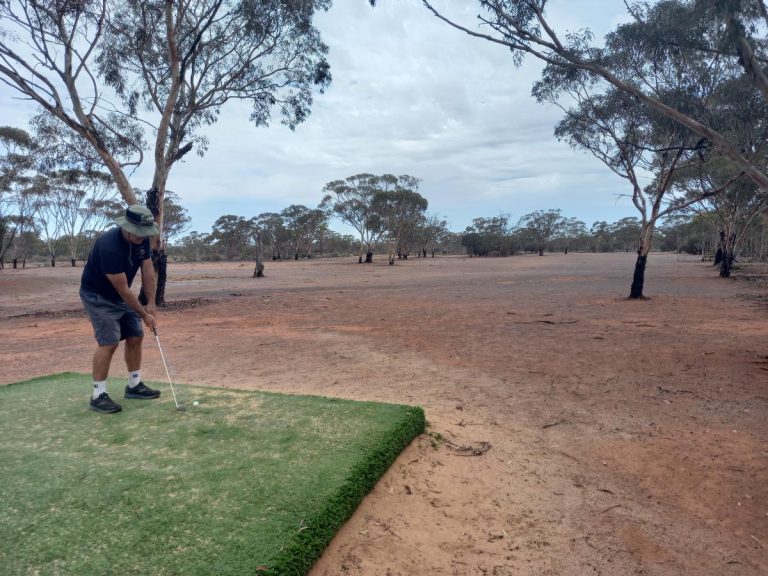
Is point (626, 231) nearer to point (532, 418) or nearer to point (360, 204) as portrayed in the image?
point (360, 204)

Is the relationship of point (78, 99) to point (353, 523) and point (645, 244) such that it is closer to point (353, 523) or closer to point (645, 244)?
point (353, 523)

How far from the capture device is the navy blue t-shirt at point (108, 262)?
12.7 feet

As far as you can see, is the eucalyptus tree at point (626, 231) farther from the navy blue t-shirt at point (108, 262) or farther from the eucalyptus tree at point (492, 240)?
the navy blue t-shirt at point (108, 262)

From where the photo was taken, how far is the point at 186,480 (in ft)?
8.97

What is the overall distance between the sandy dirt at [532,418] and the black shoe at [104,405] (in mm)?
993

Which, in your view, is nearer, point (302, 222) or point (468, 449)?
point (468, 449)

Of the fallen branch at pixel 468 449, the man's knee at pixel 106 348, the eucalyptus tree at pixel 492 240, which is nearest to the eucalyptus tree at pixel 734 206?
the fallen branch at pixel 468 449

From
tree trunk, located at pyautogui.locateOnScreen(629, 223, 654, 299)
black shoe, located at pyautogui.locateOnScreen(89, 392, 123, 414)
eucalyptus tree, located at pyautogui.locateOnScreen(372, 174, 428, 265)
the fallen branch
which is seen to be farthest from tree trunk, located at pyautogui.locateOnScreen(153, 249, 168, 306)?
eucalyptus tree, located at pyautogui.locateOnScreen(372, 174, 428, 265)

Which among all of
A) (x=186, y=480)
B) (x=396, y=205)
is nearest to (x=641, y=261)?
(x=186, y=480)

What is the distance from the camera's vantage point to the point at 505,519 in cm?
293

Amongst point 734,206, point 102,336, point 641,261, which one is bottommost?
point 102,336

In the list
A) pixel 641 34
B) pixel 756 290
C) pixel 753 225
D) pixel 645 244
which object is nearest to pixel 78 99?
pixel 641 34

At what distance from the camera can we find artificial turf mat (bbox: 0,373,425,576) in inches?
84.3

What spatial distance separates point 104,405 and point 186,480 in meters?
1.63
